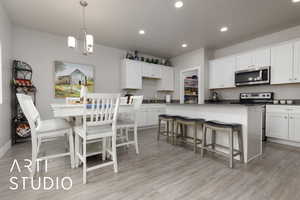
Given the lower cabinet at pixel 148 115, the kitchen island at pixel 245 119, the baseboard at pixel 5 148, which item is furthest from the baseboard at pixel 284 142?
the baseboard at pixel 5 148

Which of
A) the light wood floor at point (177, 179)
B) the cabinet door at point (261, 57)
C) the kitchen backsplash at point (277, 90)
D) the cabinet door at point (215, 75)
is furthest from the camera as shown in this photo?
the cabinet door at point (215, 75)

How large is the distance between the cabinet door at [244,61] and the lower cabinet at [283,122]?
1178 mm

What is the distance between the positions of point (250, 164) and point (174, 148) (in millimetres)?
1222

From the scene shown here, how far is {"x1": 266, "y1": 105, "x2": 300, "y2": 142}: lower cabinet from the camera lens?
278 centimetres

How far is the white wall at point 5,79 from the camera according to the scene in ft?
7.85

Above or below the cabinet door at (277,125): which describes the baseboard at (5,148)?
below

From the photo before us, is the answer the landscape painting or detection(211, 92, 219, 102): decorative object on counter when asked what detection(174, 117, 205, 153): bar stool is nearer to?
detection(211, 92, 219, 102): decorative object on counter

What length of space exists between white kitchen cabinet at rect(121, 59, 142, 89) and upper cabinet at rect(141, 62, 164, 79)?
17cm

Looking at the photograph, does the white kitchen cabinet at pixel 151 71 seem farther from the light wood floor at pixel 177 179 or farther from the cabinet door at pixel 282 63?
the cabinet door at pixel 282 63

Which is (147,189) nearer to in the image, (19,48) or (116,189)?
(116,189)

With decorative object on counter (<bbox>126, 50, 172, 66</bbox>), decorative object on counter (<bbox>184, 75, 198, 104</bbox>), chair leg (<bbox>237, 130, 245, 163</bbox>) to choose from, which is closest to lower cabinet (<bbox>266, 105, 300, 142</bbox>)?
chair leg (<bbox>237, 130, 245, 163</bbox>)

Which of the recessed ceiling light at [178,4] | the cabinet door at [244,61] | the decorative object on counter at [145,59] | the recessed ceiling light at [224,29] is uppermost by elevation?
the recessed ceiling light at [224,29]

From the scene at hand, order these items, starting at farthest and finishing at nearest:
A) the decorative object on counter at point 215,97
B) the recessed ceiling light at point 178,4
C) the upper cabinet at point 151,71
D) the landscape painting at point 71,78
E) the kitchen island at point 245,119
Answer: the upper cabinet at point 151,71 → the decorative object on counter at point 215,97 → the landscape painting at point 71,78 → the recessed ceiling light at point 178,4 → the kitchen island at point 245,119

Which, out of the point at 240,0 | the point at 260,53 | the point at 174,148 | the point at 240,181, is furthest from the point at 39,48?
the point at 260,53
